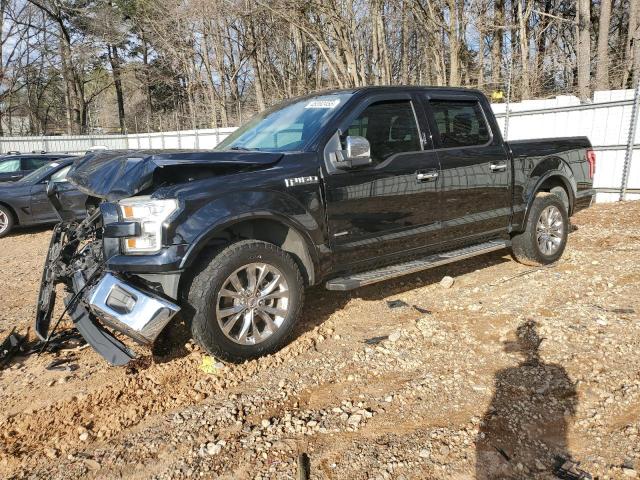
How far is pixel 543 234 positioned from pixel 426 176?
2112 millimetres

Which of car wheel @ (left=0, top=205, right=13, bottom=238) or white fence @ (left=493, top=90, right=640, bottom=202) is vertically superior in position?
white fence @ (left=493, top=90, right=640, bottom=202)

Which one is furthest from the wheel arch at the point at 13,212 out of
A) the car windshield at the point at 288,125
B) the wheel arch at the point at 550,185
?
the wheel arch at the point at 550,185

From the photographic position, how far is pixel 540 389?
303cm

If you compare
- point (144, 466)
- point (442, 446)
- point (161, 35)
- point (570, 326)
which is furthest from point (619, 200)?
point (161, 35)

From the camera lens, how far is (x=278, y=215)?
3.49 meters

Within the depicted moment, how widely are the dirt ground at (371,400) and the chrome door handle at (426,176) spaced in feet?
3.88

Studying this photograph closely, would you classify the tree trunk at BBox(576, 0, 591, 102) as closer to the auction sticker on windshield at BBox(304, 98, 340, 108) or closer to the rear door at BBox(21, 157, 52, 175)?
the auction sticker on windshield at BBox(304, 98, 340, 108)

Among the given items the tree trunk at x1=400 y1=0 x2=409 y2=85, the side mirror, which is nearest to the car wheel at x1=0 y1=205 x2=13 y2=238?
the side mirror

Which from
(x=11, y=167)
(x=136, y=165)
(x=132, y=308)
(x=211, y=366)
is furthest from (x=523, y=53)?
(x=132, y=308)

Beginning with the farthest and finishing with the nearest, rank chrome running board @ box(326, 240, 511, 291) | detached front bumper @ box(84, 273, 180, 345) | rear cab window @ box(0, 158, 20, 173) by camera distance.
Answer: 1. rear cab window @ box(0, 158, 20, 173)
2. chrome running board @ box(326, 240, 511, 291)
3. detached front bumper @ box(84, 273, 180, 345)

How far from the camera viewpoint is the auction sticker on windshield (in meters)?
4.05

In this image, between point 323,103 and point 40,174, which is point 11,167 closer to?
point 40,174

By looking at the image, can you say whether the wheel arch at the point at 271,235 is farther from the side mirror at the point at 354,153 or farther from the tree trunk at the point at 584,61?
the tree trunk at the point at 584,61

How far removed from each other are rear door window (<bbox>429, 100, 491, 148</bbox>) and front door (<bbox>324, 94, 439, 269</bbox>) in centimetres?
26
